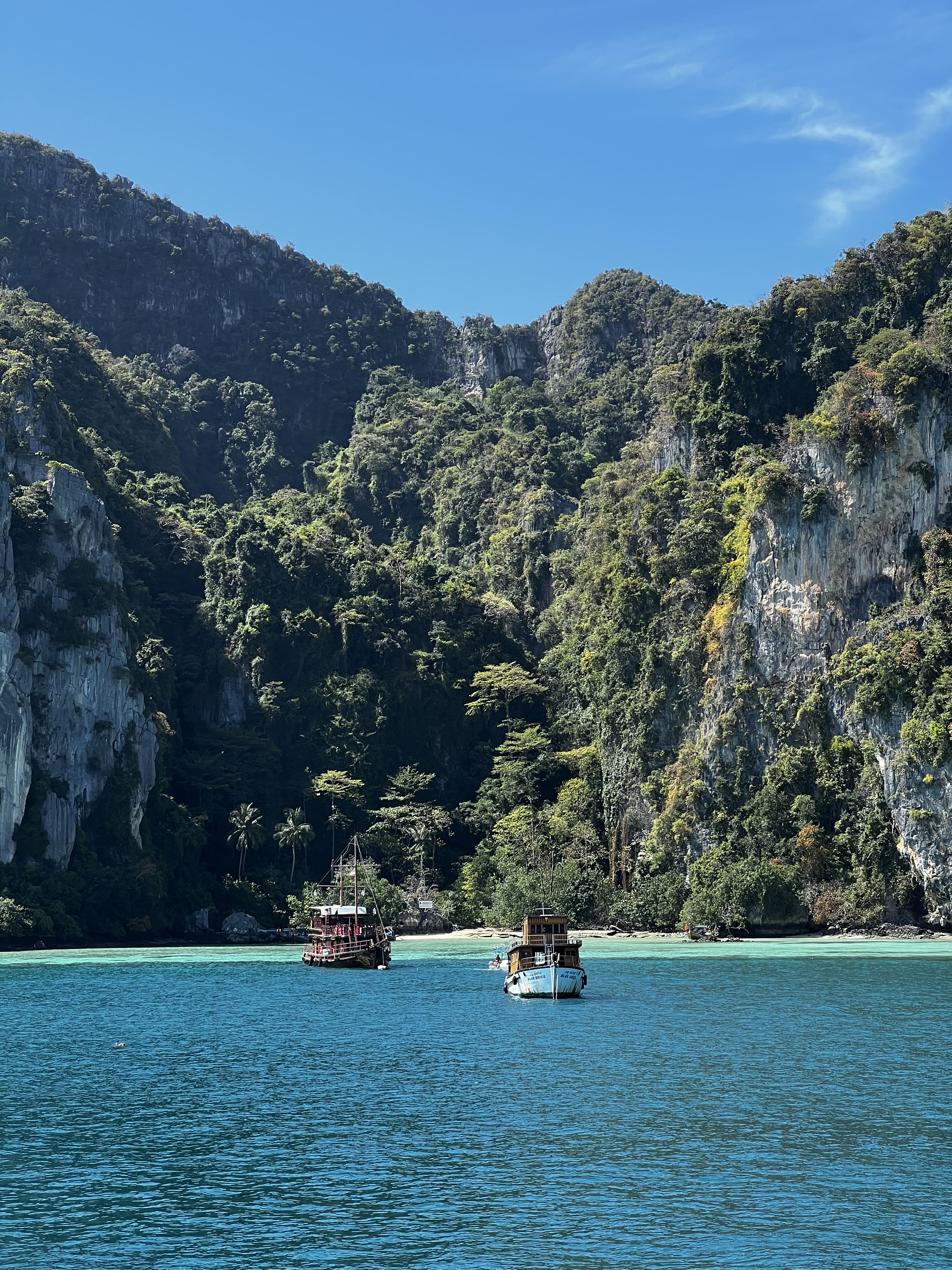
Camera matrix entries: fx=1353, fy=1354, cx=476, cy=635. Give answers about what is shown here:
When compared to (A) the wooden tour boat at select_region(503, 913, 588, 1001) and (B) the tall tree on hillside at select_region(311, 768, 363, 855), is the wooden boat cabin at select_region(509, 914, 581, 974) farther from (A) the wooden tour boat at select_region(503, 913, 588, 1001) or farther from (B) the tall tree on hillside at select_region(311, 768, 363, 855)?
(B) the tall tree on hillside at select_region(311, 768, 363, 855)

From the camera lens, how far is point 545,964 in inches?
1831

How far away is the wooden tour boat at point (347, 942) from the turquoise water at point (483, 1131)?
12844 millimetres

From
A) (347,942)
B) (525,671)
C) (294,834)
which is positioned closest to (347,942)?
(347,942)

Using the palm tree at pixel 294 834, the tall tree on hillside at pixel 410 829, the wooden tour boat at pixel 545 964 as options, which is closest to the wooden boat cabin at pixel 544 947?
the wooden tour boat at pixel 545 964

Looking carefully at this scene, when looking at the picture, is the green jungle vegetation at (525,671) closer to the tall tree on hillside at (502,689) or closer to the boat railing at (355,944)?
the tall tree on hillside at (502,689)

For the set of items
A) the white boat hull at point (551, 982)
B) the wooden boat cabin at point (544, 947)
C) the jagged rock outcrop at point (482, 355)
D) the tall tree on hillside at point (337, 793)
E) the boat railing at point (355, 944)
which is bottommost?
the white boat hull at point (551, 982)

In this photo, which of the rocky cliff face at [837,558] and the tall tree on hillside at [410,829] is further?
the tall tree on hillside at [410,829]

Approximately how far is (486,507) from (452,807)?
3677 cm

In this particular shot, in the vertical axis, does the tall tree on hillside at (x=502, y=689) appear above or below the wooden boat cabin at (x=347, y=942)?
above

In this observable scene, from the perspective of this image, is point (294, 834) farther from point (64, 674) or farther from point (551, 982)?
A: point (551, 982)

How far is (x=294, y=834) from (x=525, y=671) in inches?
963

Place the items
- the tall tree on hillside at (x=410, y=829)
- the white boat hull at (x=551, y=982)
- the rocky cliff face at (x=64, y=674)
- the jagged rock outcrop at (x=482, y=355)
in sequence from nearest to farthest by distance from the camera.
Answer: the white boat hull at (x=551, y=982) → the rocky cliff face at (x=64, y=674) → the tall tree on hillside at (x=410, y=829) → the jagged rock outcrop at (x=482, y=355)

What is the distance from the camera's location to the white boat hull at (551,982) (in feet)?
151

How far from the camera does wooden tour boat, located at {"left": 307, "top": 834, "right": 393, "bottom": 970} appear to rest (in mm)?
58812
